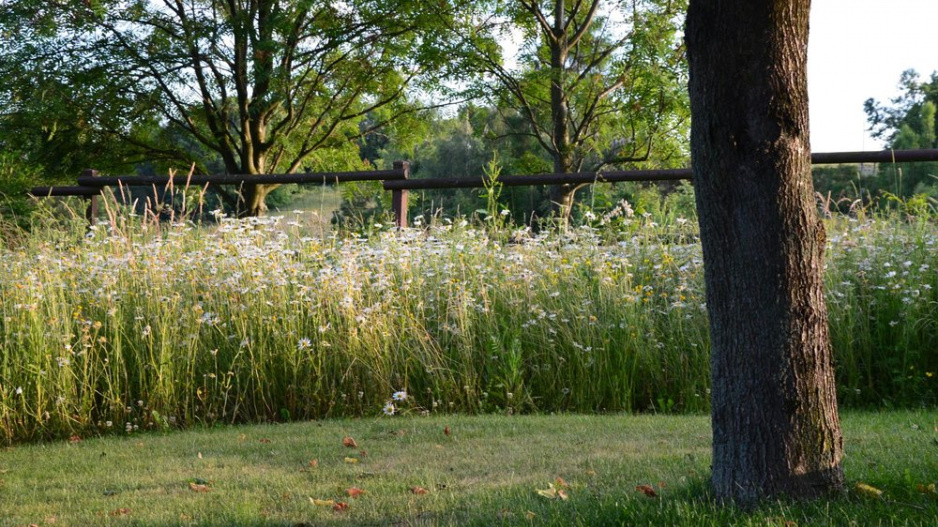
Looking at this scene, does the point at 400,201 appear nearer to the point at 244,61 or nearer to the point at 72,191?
the point at 72,191

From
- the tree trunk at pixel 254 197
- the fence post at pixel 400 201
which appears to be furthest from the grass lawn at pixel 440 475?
the tree trunk at pixel 254 197

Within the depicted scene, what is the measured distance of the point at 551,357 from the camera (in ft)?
20.2

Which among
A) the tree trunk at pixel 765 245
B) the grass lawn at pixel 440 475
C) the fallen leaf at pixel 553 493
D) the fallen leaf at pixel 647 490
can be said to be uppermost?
the tree trunk at pixel 765 245

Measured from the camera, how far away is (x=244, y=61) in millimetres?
16047

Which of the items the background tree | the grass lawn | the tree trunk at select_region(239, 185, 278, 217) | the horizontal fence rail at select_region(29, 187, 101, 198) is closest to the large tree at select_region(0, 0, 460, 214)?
the tree trunk at select_region(239, 185, 278, 217)

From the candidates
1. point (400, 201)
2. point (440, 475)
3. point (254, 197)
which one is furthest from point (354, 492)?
point (254, 197)

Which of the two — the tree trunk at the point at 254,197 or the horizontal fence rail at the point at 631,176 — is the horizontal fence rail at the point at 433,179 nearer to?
the horizontal fence rail at the point at 631,176

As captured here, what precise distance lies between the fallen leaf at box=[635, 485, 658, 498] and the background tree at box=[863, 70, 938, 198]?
25.7 m

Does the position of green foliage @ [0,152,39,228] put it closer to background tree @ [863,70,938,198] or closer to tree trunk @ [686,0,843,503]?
tree trunk @ [686,0,843,503]

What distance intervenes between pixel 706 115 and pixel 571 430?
8.30 ft

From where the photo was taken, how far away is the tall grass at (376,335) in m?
5.67

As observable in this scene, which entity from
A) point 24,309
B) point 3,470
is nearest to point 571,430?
point 3,470

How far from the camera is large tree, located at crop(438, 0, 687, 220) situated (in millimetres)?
14305

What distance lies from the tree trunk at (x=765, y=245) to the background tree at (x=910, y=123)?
2584cm
